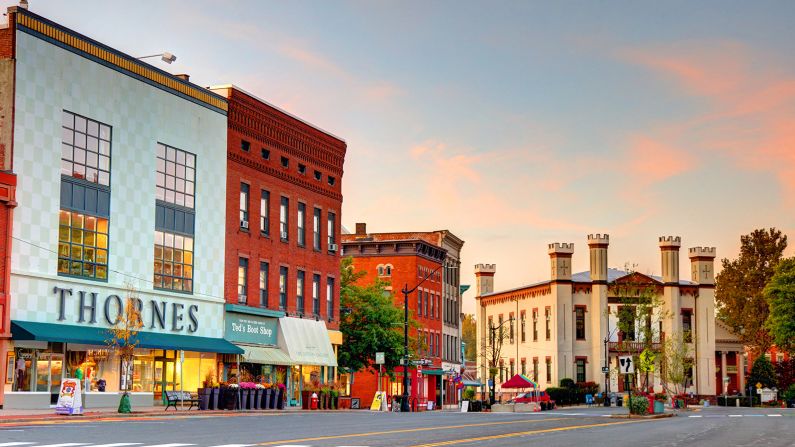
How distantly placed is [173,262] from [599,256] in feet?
206

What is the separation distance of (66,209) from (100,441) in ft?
76.0

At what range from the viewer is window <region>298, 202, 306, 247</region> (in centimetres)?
6531

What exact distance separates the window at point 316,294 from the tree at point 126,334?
59.2ft

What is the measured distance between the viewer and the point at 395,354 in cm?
7269

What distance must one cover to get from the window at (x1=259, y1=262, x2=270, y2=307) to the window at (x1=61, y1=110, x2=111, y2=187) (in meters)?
13.9

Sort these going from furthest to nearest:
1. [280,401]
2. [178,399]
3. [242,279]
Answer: [242,279] → [280,401] → [178,399]

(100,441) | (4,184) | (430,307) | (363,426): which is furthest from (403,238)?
(100,441)

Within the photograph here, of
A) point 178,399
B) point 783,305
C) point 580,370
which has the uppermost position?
point 783,305

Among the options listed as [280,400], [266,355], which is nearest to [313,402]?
[266,355]

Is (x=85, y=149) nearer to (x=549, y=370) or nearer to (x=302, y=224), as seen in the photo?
(x=302, y=224)

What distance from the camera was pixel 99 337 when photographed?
46.1 m

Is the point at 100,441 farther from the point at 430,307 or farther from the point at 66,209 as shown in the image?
the point at 430,307

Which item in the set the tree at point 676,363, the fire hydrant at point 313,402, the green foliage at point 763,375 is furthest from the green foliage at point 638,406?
the green foliage at point 763,375

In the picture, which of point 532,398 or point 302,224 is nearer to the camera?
point 302,224
